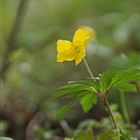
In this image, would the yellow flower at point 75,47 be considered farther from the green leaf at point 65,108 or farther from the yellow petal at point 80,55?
the green leaf at point 65,108

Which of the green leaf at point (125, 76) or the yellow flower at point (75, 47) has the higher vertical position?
the yellow flower at point (75, 47)

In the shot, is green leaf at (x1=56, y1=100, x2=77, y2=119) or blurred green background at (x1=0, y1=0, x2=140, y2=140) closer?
green leaf at (x1=56, y1=100, x2=77, y2=119)

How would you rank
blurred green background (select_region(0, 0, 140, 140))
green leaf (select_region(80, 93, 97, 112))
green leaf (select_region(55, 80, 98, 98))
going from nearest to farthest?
green leaf (select_region(55, 80, 98, 98)), green leaf (select_region(80, 93, 97, 112)), blurred green background (select_region(0, 0, 140, 140))

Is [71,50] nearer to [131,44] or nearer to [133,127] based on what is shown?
[133,127]

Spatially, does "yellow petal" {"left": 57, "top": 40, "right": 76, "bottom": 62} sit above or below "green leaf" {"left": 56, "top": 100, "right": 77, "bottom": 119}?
above

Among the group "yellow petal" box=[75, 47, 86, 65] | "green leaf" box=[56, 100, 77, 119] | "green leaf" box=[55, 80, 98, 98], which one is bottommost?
"green leaf" box=[56, 100, 77, 119]

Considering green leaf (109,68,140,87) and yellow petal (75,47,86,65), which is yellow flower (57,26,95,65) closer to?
yellow petal (75,47,86,65)

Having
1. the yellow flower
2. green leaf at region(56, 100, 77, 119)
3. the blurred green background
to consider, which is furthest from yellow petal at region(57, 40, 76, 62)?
the blurred green background

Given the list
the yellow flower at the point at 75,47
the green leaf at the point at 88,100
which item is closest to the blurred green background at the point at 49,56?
the green leaf at the point at 88,100

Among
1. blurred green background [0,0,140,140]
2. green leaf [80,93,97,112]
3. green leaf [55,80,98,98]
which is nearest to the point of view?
green leaf [55,80,98,98]
